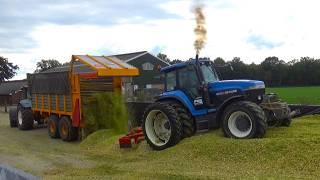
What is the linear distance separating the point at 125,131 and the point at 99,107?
1.16 m

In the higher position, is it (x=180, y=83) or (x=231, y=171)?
(x=180, y=83)

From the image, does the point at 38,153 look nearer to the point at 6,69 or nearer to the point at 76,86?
the point at 76,86

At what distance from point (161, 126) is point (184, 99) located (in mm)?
1007

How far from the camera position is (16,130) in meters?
21.2

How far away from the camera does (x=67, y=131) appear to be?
634 inches

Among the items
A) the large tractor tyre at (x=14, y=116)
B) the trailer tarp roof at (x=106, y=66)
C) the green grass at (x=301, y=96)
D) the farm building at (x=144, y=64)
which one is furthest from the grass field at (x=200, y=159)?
the farm building at (x=144, y=64)

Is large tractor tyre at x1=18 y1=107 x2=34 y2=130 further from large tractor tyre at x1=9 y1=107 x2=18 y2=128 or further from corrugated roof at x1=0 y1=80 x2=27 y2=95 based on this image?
corrugated roof at x1=0 y1=80 x2=27 y2=95

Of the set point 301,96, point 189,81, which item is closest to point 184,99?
point 189,81

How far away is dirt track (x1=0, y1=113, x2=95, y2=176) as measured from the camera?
37.6 feet

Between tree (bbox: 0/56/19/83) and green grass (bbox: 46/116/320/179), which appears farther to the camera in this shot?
tree (bbox: 0/56/19/83)

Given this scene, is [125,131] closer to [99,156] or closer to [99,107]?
[99,107]

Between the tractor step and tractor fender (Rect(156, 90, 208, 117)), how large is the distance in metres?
1.30

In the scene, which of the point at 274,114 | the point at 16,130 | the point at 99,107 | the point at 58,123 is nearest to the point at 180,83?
the point at 274,114

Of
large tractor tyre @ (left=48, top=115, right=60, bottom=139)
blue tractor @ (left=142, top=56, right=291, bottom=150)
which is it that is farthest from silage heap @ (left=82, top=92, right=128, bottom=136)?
blue tractor @ (left=142, top=56, right=291, bottom=150)
